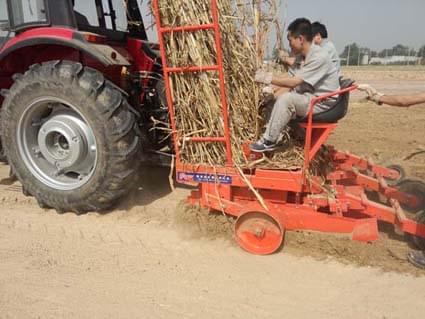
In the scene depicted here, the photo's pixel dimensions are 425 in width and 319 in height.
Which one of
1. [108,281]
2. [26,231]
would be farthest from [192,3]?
[26,231]

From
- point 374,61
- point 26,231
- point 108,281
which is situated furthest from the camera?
point 374,61

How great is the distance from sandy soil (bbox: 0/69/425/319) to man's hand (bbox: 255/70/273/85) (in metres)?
1.22

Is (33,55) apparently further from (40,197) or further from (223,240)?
(223,240)

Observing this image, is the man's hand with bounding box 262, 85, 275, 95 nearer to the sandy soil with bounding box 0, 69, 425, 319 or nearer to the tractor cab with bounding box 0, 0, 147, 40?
the sandy soil with bounding box 0, 69, 425, 319

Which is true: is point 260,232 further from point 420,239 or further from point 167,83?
point 167,83

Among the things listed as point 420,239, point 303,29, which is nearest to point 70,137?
point 303,29

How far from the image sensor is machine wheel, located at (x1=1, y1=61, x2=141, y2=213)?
11.7ft

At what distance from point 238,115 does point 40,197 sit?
207 centimetres

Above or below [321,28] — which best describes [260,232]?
below

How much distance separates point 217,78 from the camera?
3.28 m

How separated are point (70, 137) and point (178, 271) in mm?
1680

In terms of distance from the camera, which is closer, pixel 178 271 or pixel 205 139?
pixel 178 271

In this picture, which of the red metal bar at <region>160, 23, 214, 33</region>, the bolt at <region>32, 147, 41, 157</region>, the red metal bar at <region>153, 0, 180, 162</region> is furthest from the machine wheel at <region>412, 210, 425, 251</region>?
the bolt at <region>32, 147, 41, 157</region>

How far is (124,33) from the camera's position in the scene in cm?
468
